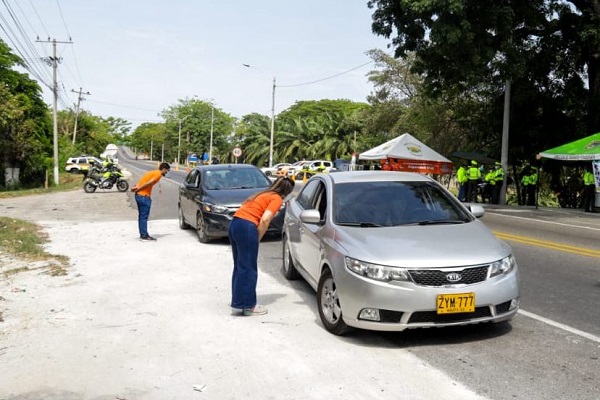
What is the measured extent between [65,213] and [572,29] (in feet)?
68.1

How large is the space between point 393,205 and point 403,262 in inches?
54.0

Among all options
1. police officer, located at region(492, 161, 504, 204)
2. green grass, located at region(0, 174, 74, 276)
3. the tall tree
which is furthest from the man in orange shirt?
the tall tree

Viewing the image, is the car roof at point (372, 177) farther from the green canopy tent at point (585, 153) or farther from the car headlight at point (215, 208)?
the green canopy tent at point (585, 153)

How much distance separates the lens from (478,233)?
5.49 metres

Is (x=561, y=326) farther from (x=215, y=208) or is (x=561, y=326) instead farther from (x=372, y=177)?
(x=215, y=208)

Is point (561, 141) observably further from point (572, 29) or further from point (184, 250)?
point (184, 250)

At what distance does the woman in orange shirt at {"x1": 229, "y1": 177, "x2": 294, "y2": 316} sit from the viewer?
228 inches

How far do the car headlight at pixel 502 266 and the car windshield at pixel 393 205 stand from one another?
844mm

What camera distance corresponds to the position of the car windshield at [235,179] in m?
11.8

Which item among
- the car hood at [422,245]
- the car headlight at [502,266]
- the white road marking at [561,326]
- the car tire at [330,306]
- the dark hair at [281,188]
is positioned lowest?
the white road marking at [561,326]

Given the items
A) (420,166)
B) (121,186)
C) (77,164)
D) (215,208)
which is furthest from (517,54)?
(77,164)

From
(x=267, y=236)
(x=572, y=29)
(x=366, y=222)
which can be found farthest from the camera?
(x=572, y=29)

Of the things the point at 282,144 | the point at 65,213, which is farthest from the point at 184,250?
the point at 282,144

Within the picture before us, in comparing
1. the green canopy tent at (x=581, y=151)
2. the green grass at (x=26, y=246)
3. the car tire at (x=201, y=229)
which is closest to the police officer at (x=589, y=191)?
the green canopy tent at (x=581, y=151)
